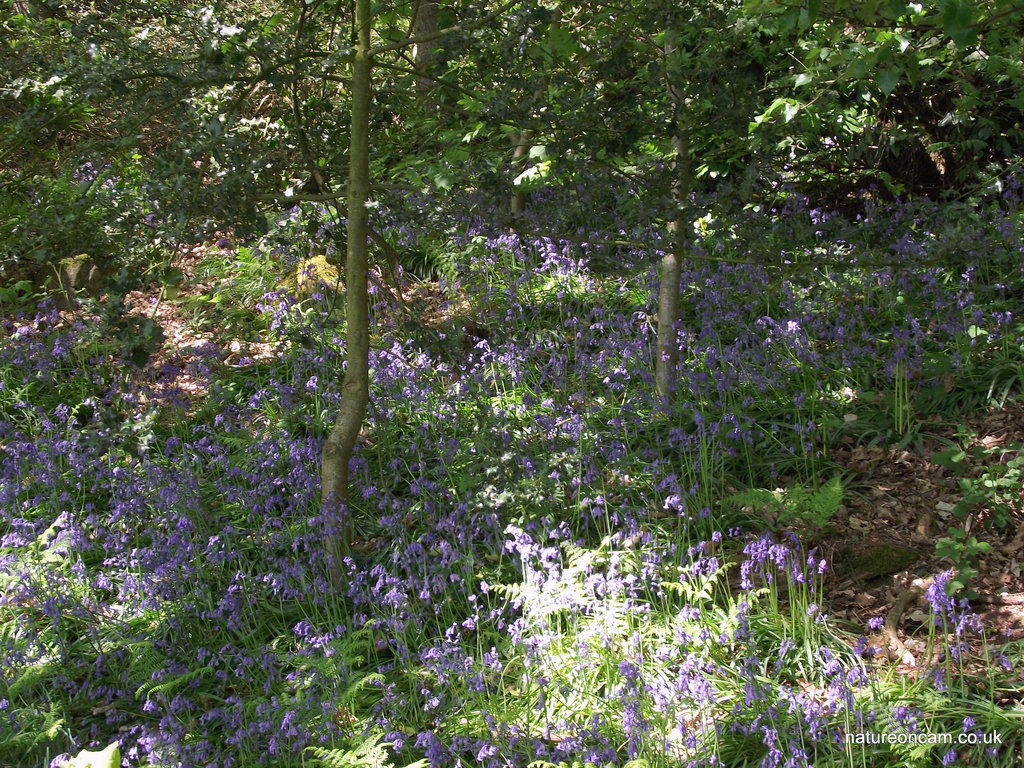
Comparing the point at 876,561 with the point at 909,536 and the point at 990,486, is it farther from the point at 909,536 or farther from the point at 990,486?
the point at 990,486

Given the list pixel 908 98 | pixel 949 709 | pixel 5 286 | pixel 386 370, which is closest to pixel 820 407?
pixel 949 709

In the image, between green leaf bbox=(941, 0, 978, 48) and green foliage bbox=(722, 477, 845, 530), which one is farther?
green foliage bbox=(722, 477, 845, 530)

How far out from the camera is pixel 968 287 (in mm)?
5559

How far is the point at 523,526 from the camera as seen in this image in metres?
3.86

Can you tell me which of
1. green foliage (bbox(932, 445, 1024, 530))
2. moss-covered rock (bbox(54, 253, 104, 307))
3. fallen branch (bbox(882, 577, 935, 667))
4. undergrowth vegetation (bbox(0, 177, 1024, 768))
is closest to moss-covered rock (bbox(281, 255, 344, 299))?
undergrowth vegetation (bbox(0, 177, 1024, 768))

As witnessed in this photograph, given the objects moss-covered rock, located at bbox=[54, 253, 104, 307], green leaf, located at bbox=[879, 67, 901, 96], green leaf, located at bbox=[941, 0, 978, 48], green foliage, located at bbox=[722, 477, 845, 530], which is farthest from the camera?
moss-covered rock, located at bbox=[54, 253, 104, 307]

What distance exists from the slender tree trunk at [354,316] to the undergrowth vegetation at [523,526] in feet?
0.48

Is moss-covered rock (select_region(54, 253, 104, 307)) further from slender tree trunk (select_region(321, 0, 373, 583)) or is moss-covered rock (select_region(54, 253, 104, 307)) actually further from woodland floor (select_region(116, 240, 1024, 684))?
slender tree trunk (select_region(321, 0, 373, 583))

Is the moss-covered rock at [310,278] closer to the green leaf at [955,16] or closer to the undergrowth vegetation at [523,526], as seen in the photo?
the undergrowth vegetation at [523,526]

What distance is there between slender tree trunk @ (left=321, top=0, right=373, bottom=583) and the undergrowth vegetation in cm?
15

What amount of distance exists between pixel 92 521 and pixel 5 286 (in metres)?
3.60

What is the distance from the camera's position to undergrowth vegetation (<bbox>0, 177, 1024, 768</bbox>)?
2916mm

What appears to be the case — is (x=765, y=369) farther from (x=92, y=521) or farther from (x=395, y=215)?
(x=92, y=521)

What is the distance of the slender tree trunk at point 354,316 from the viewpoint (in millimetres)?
3734
